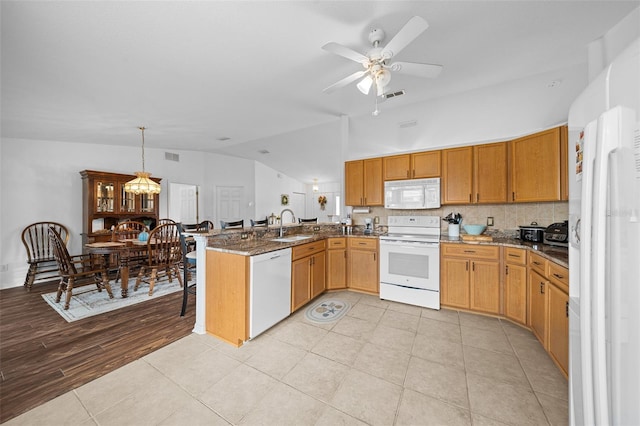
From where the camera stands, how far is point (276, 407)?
4.83 ft

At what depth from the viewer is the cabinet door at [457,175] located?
9.96 feet

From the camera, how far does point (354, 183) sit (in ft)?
12.4

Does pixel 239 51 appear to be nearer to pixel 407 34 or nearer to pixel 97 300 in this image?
pixel 407 34

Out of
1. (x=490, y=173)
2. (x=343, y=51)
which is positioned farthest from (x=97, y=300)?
(x=490, y=173)

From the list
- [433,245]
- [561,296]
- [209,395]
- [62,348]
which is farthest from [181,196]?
[561,296]

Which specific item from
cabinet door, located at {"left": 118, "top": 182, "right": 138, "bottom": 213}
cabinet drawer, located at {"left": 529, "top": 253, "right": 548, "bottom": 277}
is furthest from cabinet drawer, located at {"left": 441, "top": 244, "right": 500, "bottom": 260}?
cabinet door, located at {"left": 118, "top": 182, "right": 138, "bottom": 213}

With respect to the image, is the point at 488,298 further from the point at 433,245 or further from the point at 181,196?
the point at 181,196

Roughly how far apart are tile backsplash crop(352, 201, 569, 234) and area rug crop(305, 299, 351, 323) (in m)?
1.67

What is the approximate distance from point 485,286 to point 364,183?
2053 mm

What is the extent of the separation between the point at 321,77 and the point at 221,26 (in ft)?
3.79

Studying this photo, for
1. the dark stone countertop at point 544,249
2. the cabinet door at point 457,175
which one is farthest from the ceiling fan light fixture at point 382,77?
the dark stone countertop at point 544,249

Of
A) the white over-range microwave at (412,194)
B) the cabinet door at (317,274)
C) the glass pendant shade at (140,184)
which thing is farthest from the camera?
the glass pendant shade at (140,184)

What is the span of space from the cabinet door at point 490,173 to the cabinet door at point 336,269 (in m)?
1.93

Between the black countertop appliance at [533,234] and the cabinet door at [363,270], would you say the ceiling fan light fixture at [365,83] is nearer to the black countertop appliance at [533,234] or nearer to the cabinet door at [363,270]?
the cabinet door at [363,270]
